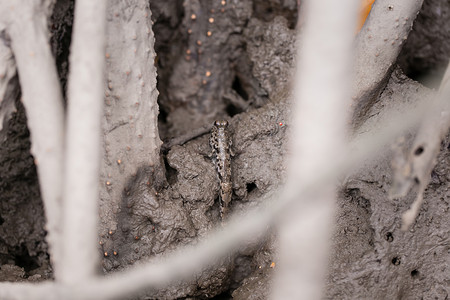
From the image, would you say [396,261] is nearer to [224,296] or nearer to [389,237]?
[389,237]

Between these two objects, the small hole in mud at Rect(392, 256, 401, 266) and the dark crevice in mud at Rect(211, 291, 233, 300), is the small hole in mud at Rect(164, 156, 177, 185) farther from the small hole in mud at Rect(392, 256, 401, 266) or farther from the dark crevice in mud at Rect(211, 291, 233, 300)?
the small hole in mud at Rect(392, 256, 401, 266)

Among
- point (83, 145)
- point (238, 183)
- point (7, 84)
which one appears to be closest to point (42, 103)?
point (83, 145)

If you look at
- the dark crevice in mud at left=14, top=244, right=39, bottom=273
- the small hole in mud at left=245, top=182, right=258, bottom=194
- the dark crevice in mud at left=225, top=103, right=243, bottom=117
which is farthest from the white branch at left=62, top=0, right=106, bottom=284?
the dark crevice in mud at left=225, top=103, right=243, bottom=117

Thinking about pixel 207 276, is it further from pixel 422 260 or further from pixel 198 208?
pixel 422 260

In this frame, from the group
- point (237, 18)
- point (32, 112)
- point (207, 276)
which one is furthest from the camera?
point (237, 18)

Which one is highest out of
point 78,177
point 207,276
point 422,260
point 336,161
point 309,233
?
point 336,161

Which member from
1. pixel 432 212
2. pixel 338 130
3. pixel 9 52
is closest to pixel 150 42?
pixel 9 52
